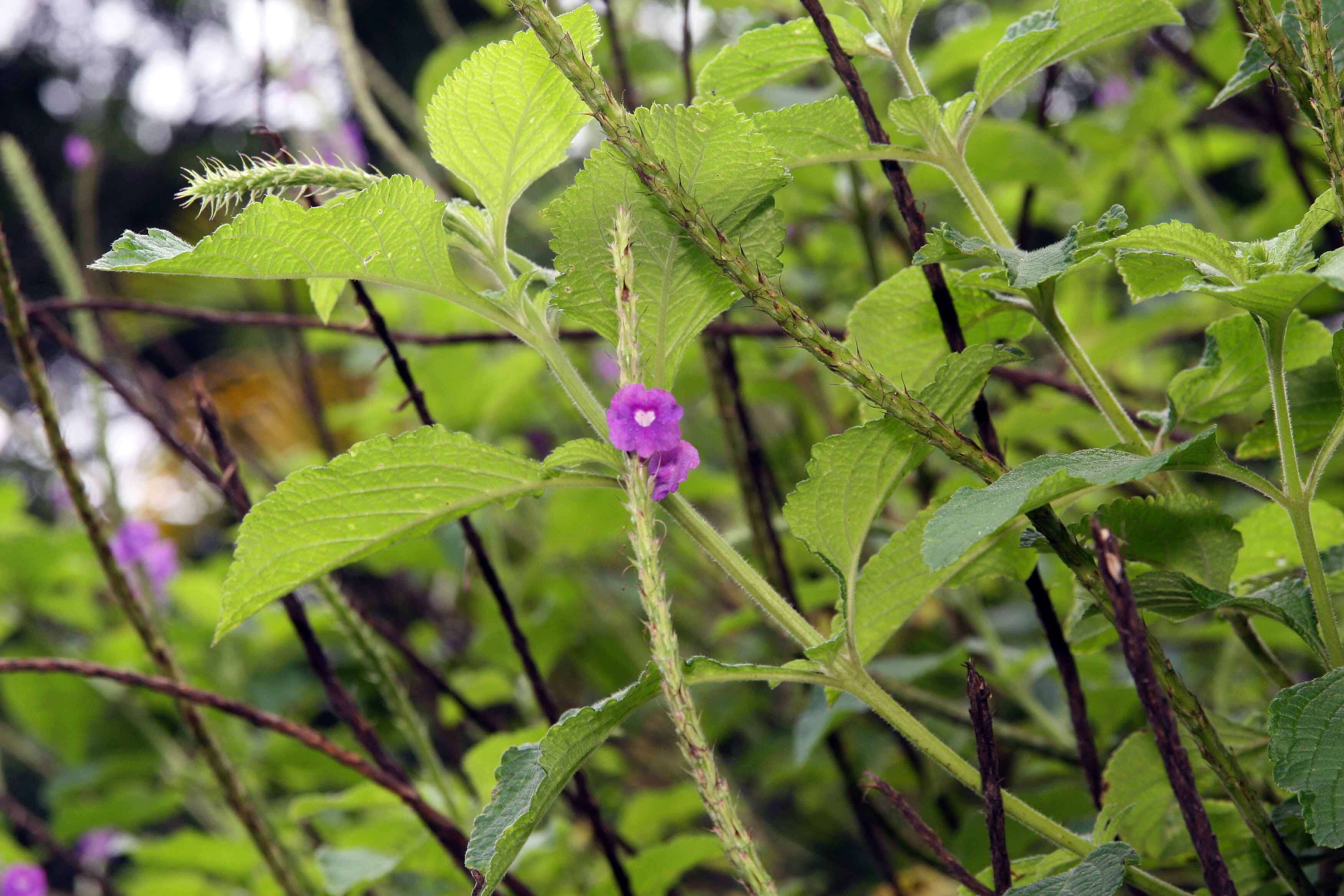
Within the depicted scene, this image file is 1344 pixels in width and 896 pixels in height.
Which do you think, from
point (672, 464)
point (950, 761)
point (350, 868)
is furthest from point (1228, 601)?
point (350, 868)

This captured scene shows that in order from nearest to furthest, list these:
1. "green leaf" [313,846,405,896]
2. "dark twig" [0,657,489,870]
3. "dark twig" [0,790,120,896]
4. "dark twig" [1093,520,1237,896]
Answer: "dark twig" [1093,520,1237,896]
"dark twig" [0,657,489,870]
"green leaf" [313,846,405,896]
"dark twig" [0,790,120,896]

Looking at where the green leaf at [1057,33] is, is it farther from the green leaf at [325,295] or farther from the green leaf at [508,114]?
the green leaf at [325,295]

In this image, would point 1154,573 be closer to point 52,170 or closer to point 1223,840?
point 1223,840

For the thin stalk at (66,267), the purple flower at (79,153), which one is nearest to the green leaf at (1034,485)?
the thin stalk at (66,267)

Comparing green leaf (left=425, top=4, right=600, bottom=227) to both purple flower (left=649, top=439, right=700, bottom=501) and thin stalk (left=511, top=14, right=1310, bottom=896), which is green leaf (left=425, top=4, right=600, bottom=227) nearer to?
thin stalk (left=511, top=14, right=1310, bottom=896)

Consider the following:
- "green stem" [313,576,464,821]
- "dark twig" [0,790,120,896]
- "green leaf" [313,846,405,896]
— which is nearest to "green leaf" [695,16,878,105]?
"green stem" [313,576,464,821]

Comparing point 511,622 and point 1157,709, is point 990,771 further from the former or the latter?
point 511,622
